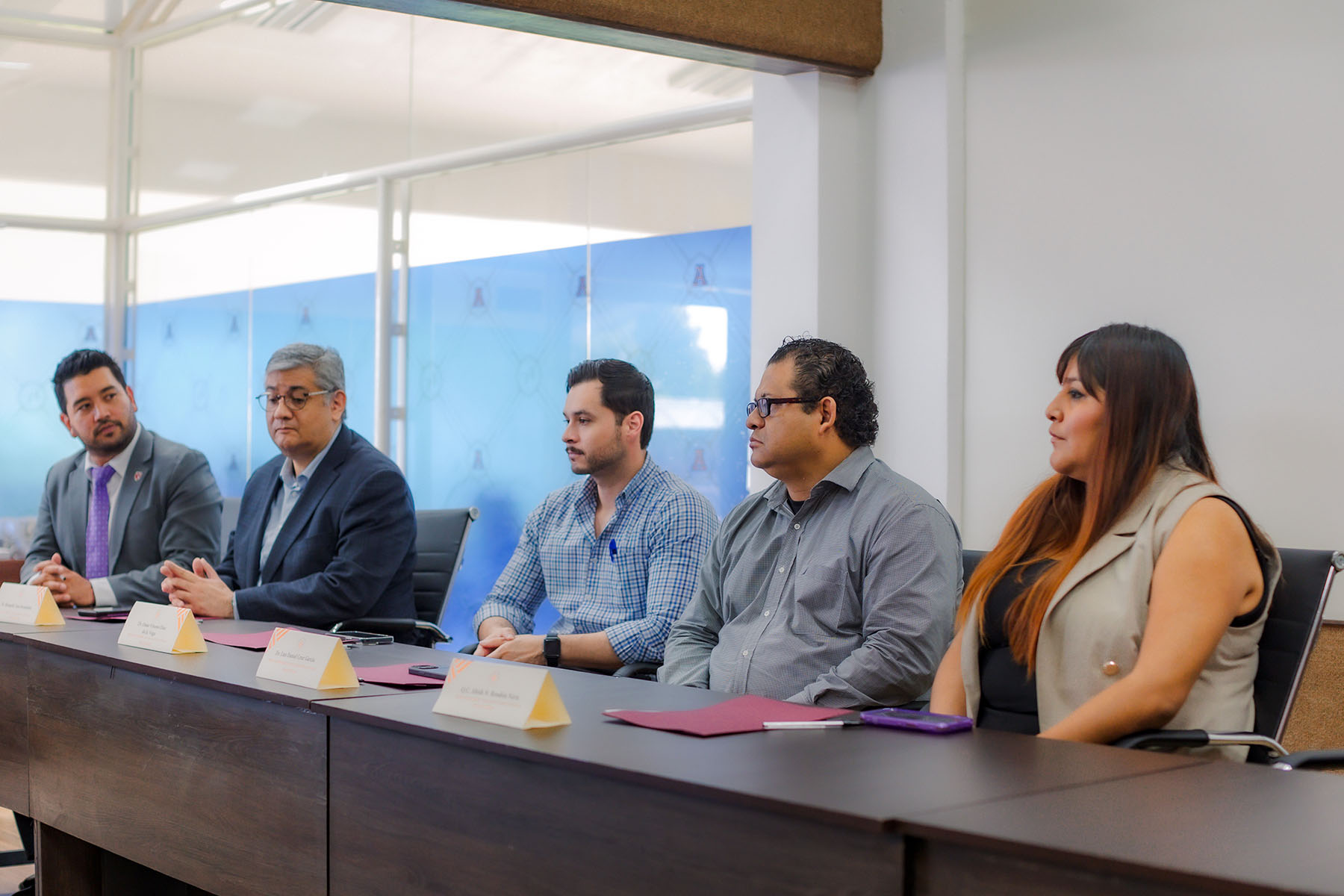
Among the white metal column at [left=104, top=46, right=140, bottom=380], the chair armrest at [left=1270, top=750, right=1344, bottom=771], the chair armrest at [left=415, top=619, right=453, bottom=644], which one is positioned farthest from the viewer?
the white metal column at [left=104, top=46, right=140, bottom=380]

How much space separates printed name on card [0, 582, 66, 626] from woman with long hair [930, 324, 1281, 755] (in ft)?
5.99

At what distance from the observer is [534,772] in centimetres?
136

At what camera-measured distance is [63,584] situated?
9.95 ft

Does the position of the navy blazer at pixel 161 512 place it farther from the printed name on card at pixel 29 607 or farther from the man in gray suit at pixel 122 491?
the printed name on card at pixel 29 607

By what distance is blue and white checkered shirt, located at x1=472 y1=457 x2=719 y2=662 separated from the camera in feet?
9.21

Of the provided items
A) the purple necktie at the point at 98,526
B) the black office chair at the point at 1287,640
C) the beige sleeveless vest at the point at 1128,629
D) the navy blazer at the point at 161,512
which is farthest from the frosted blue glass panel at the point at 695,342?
the black office chair at the point at 1287,640

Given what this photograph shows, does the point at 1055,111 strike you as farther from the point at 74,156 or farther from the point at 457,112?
the point at 74,156

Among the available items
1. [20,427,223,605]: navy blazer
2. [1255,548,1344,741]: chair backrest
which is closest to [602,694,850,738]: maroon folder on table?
[1255,548,1344,741]: chair backrest

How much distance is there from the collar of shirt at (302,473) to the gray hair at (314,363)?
0.12 m

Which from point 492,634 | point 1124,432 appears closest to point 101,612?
point 492,634

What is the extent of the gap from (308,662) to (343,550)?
120 cm

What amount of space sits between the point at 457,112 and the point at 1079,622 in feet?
11.5

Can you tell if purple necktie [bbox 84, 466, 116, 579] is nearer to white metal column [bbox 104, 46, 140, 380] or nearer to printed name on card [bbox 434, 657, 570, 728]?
printed name on card [bbox 434, 657, 570, 728]

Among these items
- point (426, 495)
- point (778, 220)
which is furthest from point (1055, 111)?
point (426, 495)
